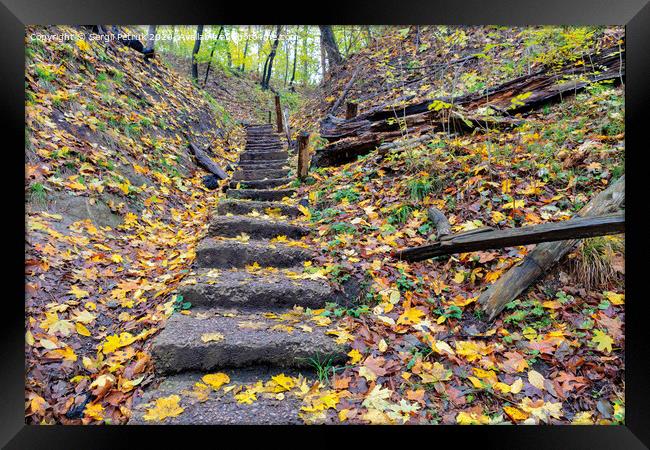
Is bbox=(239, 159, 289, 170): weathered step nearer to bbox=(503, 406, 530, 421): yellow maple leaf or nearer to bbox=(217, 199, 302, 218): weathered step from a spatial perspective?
bbox=(217, 199, 302, 218): weathered step

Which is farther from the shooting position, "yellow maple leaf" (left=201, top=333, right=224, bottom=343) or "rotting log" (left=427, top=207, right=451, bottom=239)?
"rotting log" (left=427, top=207, right=451, bottom=239)

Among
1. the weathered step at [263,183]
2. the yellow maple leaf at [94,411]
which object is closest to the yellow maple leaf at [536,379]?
the yellow maple leaf at [94,411]

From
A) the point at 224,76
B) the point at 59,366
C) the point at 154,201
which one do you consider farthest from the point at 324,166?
the point at 224,76

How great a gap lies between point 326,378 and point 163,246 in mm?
2674

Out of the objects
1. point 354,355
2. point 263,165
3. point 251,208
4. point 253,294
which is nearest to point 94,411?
point 253,294

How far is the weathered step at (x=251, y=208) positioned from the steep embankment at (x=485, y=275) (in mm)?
333

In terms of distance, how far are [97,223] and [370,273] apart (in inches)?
114

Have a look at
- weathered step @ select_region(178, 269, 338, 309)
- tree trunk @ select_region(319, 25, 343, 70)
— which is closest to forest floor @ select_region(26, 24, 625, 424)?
weathered step @ select_region(178, 269, 338, 309)

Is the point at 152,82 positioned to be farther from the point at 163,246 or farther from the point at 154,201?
the point at 163,246

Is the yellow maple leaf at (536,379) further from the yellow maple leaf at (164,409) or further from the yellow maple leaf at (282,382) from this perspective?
the yellow maple leaf at (164,409)

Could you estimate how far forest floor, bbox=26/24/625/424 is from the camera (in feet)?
6.19

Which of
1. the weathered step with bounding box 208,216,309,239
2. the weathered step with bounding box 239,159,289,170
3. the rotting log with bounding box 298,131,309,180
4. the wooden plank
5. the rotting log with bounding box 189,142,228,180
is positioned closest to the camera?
the wooden plank

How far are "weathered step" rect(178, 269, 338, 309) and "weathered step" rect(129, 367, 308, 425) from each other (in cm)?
73

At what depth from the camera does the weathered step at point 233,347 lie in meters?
2.11
